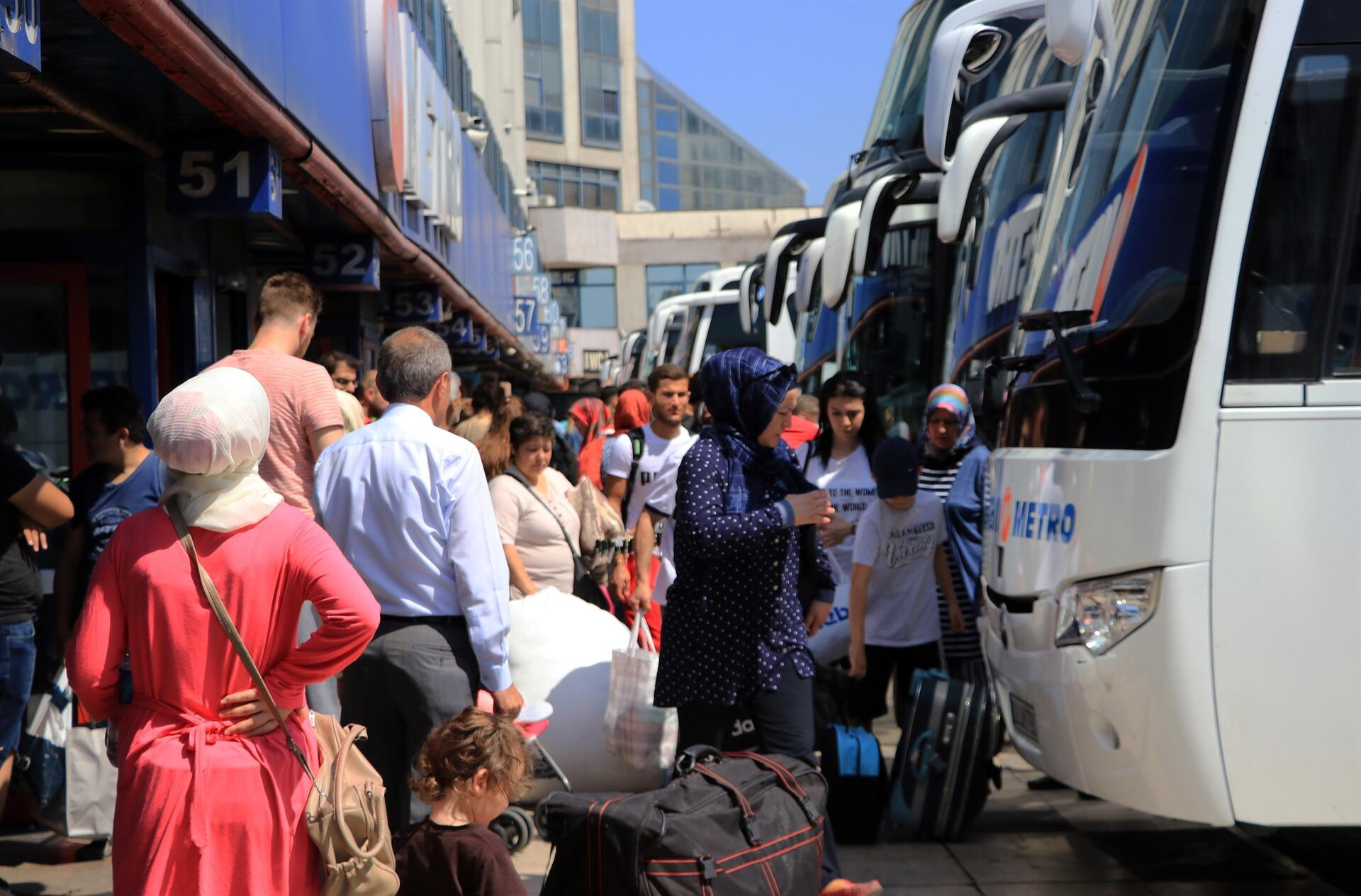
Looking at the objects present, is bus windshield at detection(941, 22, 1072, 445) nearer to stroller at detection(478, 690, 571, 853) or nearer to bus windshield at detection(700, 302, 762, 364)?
stroller at detection(478, 690, 571, 853)

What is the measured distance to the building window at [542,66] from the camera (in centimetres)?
6619

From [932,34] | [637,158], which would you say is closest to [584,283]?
[637,158]

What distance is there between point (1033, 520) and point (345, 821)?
7.58 ft

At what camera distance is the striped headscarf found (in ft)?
23.4

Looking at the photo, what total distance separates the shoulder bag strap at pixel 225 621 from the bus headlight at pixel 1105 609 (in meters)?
2.19

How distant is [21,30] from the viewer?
371 centimetres

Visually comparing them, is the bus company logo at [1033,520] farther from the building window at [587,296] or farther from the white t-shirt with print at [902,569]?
the building window at [587,296]

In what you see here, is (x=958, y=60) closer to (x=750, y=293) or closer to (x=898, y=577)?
(x=898, y=577)

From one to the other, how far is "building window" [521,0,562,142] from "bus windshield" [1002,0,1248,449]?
63015mm

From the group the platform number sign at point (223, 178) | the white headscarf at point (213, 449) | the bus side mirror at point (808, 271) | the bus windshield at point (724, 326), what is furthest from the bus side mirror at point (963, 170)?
the bus windshield at point (724, 326)

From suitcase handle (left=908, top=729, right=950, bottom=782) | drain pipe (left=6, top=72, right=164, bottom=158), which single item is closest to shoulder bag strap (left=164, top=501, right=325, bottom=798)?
drain pipe (left=6, top=72, right=164, bottom=158)

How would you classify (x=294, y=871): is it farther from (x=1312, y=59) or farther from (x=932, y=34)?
(x=932, y=34)

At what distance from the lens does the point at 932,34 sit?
10.9 m

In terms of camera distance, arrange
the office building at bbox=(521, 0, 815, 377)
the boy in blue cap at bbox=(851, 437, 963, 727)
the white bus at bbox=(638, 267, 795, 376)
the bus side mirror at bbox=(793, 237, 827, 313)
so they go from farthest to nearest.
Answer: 1. the office building at bbox=(521, 0, 815, 377)
2. the white bus at bbox=(638, 267, 795, 376)
3. the bus side mirror at bbox=(793, 237, 827, 313)
4. the boy in blue cap at bbox=(851, 437, 963, 727)
